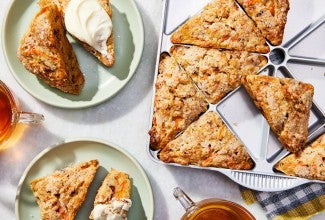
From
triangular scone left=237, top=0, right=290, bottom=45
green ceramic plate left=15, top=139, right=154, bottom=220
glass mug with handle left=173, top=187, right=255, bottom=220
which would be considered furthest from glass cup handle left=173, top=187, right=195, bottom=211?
triangular scone left=237, top=0, right=290, bottom=45

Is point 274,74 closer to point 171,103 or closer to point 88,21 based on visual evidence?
point 171,103

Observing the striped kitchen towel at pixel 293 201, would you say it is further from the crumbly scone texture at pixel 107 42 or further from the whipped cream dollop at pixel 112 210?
the crumbly scone texture at pixel 107 42

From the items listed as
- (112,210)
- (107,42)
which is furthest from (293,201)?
(107,42)

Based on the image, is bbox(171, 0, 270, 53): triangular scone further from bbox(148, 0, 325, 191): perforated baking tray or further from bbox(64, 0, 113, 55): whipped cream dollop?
bbox(64, 0, 113, 55): whipped cream dollop

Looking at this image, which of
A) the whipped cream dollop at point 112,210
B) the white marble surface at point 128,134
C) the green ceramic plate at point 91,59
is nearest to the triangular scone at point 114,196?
the whipped cream dollop at point 112,210

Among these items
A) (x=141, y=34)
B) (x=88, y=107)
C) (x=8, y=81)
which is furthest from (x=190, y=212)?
(x=8, y=81)

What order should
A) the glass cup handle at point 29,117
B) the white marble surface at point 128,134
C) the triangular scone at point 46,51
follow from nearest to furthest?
1. the triangular scone at point 46,51
2. the glass cup handle at point 29,117
3. the white marble surface at point 128,134

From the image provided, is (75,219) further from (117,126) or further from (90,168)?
(117,126)
